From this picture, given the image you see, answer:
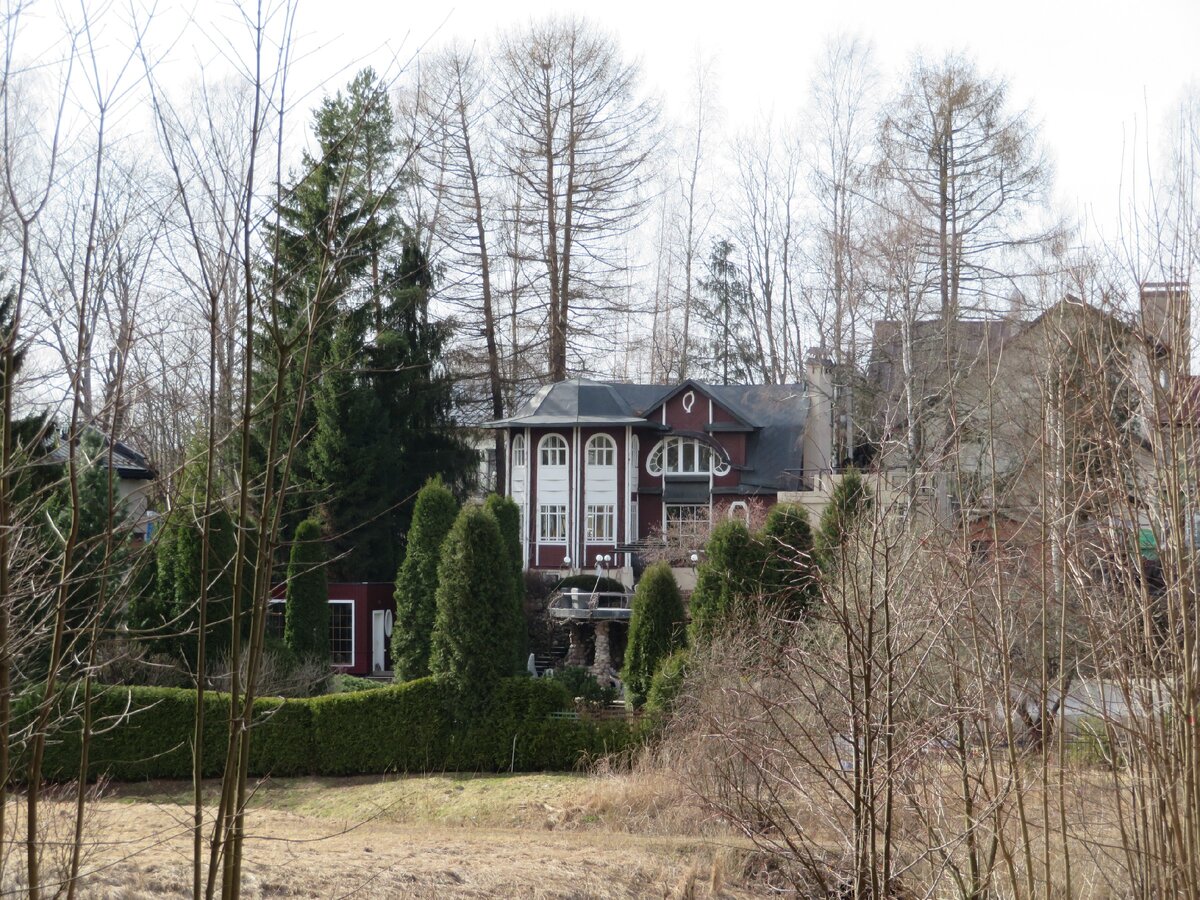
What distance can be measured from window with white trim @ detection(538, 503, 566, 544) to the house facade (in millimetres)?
28

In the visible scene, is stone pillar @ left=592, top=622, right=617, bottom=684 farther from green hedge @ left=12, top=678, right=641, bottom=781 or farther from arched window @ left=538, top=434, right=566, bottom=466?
arched window @ left=538, top=434, right=566, bottom=466

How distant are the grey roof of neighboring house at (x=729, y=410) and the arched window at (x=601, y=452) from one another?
3.06ft

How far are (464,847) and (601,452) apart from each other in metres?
21.0

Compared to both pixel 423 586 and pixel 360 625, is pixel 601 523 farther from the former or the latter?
pixel 423 586

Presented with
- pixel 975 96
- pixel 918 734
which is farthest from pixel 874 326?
pixel 918 734

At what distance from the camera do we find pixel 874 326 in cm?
2394

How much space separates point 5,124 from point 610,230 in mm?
29658

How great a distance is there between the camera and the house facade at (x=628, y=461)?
30.4 meters

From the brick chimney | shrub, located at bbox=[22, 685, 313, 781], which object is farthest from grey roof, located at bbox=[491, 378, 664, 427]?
the brick chimney

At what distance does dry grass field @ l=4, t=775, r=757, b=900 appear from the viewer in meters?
8.26

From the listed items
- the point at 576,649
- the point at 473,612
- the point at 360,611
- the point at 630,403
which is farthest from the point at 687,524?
the point at 473,612

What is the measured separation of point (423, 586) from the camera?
1986 cm

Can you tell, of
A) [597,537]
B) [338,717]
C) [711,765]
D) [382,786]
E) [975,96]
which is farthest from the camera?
[597,537]

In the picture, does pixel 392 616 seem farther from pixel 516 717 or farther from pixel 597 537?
pixel 516 717
